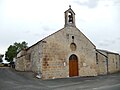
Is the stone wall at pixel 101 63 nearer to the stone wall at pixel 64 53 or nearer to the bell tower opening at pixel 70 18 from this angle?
the stone wall at pixel 64 53

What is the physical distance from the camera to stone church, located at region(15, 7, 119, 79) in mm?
25656

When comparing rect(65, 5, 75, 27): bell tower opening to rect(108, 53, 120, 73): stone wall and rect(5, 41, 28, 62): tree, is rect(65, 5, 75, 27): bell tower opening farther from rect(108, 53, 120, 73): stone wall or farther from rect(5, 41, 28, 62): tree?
rect(5, 41, 28, 62): tree

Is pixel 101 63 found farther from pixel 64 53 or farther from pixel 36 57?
pixel 36 57

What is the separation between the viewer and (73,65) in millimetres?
28203

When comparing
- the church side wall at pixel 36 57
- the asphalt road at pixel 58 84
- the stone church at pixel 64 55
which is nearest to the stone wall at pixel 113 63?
the stone church at pixel 64 55

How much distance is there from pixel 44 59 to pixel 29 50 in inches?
232

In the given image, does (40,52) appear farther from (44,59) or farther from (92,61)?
(92,61)

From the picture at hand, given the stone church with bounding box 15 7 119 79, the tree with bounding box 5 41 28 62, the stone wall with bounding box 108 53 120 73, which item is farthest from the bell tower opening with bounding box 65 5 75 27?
the tree with bounding box 5 41 28 62

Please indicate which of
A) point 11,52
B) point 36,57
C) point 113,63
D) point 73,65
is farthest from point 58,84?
point 11,52

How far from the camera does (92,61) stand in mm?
30344

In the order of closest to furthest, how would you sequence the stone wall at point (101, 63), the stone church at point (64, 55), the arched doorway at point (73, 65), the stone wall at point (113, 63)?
the stone church at point (64, 55), the arched doorway at point (73, 65), the stone wall at point (101, 63), the stone wall at point (113, 63)

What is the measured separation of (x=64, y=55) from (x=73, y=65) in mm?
2058

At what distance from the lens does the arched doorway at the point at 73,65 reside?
2773cm

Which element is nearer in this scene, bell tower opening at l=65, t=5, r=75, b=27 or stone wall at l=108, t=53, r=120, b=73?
bell tower opening at l=65, t=5, r=75, b=27
